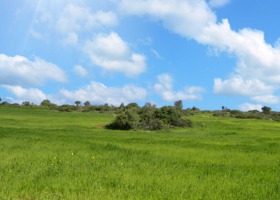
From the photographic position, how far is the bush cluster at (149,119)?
56.7m

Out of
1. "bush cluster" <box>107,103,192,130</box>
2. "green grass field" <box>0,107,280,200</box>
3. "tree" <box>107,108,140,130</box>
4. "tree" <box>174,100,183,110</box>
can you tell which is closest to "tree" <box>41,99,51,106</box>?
"tree" <box>174,100,183,110</box>

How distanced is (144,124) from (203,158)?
1370 inches

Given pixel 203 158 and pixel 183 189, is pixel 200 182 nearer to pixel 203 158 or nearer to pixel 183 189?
pixel 183 189

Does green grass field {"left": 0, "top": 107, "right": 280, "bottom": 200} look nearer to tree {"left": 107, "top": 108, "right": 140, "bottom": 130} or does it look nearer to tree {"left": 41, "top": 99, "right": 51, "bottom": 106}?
tree {"left": 107, "top": 108, "right": 140, "bottom": 130}

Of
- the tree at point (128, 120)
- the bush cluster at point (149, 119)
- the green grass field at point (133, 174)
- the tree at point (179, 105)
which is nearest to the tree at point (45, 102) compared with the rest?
the tree at point (179, 105)

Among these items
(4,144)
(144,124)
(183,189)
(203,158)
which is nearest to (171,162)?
(203,158)

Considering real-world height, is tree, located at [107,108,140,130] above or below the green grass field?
above

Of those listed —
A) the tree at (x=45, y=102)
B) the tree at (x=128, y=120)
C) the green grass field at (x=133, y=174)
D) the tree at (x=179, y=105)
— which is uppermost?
the tree at (x=45, y=102)

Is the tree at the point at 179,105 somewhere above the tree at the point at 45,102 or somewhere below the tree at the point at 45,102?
below

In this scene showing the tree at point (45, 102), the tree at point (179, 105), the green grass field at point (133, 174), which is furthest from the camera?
the tree at point (45, 102)

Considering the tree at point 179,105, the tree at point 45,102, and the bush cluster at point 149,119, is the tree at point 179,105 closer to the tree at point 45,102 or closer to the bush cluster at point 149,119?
the bush cluster at point 149,119

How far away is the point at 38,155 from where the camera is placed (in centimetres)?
2120

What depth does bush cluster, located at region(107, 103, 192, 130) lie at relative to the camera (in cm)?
5672

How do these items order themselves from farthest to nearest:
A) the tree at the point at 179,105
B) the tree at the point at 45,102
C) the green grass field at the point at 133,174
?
the tree at the point at 45,102 < the tree at the point at 179,105 < the green grass field at the point at 133,174
